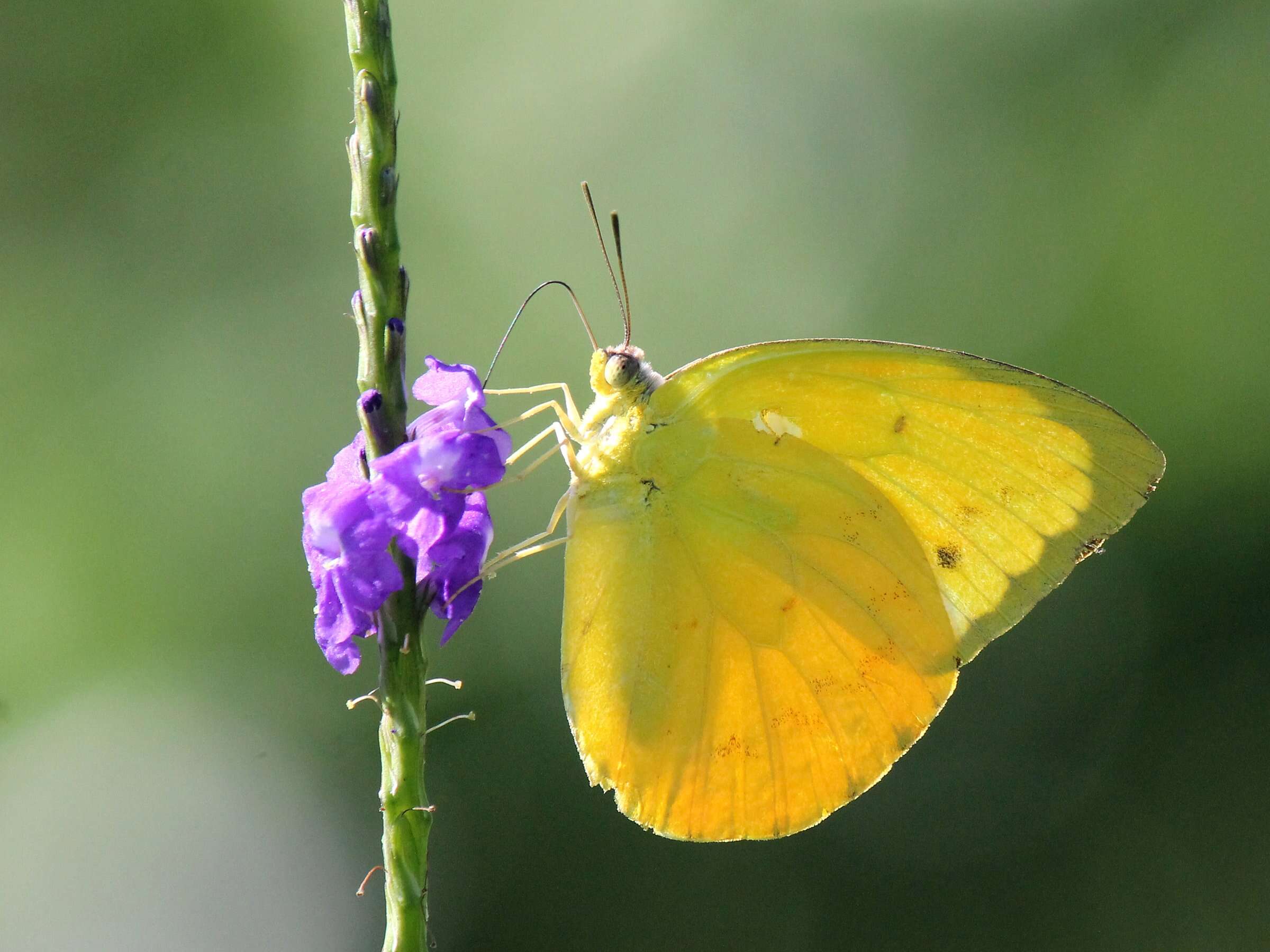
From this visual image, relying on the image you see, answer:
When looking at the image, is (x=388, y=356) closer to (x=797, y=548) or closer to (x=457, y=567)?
(x=457, y=567)

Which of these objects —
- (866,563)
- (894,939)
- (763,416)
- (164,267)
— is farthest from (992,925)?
(164,267)

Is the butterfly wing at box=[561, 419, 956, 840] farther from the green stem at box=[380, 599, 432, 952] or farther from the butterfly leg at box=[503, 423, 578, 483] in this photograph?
the green stem at box=[380, 599, 432, 952]

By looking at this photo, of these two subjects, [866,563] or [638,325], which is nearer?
[866,563]

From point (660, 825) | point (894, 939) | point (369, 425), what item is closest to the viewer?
point (369, 425)

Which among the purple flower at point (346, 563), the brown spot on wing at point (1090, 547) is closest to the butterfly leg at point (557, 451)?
the purple flower at point (346, 563)

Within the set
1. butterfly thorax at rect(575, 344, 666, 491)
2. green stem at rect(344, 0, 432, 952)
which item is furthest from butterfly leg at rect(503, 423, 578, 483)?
green stem at rect(344, 0, 432, 952)

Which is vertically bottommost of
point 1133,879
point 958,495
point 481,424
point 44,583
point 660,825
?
point 1133,879

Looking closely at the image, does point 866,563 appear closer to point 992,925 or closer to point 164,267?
point 992,925

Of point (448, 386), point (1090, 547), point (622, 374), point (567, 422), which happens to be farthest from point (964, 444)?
point (448, 386)

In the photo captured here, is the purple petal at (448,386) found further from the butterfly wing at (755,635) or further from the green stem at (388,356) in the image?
the butterfly wing at (755,635)
